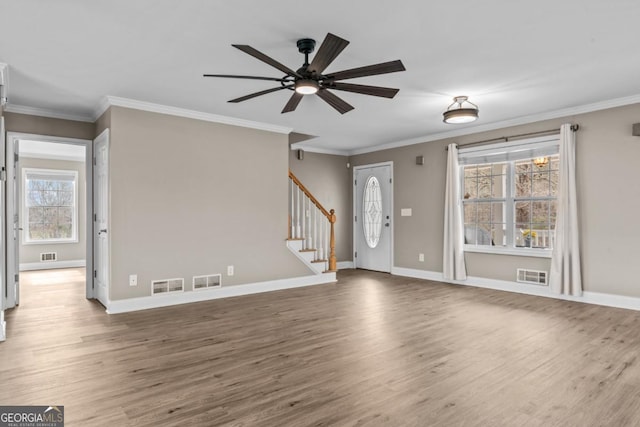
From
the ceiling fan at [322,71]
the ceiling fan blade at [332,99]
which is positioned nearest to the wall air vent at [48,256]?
the ceiling fan at [322,71]

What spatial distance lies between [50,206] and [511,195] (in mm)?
9349

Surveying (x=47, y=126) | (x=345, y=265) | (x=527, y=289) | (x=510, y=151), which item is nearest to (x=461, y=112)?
(x=510, y=151)

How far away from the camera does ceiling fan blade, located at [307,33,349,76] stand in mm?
2428

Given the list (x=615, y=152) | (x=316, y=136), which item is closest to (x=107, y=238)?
(x=316, y=136)

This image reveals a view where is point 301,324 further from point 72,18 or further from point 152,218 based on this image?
point 72,18

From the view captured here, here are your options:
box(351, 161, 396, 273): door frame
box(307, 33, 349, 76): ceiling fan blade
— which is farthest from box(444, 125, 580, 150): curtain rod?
box(307, 33, 349, 76): ceiling fan blade

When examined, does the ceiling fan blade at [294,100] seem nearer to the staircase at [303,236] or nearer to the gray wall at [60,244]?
the staircase at [303,236]

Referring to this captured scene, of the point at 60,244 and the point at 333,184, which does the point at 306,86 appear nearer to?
the point at 333,184

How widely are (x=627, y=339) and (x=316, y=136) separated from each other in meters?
5.10

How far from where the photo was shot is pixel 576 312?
453 cm

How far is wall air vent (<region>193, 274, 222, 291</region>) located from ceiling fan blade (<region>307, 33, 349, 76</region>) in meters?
3.43

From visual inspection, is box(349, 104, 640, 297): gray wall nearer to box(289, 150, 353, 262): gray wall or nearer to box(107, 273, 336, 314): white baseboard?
box(107, 273, 336, 314): white baseboard

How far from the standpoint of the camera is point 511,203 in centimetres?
589

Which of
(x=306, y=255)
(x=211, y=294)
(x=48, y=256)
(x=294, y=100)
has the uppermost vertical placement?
(x=294, y=100)
